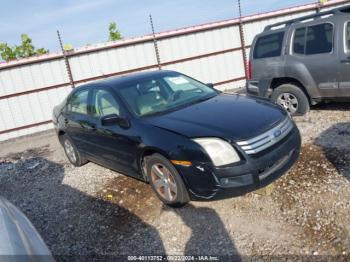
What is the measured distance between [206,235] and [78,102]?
128 inches

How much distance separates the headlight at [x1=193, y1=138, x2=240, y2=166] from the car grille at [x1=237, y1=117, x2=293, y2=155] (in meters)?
0.12

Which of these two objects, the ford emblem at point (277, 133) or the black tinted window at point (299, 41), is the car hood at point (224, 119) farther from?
the black tinted window at point (299, 41)

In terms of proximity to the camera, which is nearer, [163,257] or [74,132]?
[163,257]

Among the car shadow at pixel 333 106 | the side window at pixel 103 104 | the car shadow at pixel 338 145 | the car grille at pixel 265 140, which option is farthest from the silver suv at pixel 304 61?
the side window at pixel 103 104

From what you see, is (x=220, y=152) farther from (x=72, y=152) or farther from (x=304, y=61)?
(x=304, y=61)

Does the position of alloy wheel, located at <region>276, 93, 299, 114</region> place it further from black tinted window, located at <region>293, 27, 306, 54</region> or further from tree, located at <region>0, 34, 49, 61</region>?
tree, located at <region>0, 34, 49, 61</region>

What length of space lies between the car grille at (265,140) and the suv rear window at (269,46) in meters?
3.23

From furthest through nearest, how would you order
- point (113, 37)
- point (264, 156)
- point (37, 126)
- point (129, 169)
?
point (113, 37), point (37, 126), point (129, 169), point (264, 156)

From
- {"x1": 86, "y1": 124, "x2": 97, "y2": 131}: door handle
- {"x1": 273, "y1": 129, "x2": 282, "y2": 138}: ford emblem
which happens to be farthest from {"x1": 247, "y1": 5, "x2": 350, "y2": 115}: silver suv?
{"x1": 86, "y1": 124, "x2": 97, "y2": 131}: door handle

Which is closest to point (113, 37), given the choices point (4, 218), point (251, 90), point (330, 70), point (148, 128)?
point (251, 90)

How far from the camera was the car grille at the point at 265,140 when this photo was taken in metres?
3.46

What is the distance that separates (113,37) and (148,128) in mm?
17760

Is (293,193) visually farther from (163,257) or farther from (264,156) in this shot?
(163,257)

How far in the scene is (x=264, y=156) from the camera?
11.5ft
